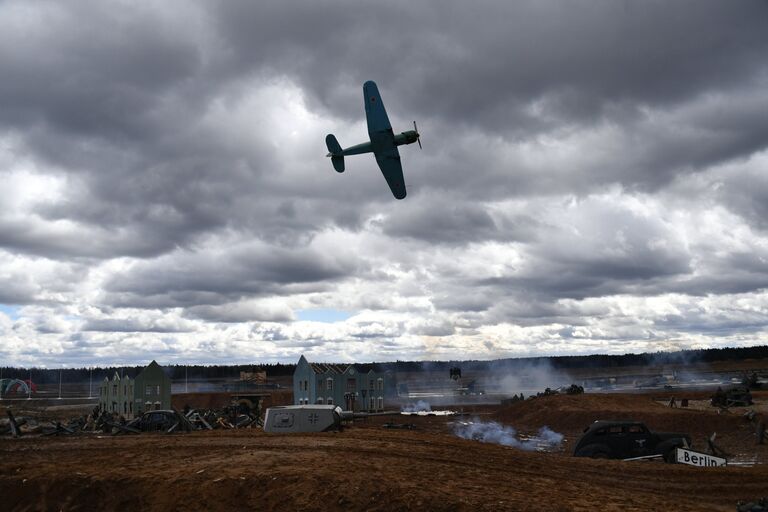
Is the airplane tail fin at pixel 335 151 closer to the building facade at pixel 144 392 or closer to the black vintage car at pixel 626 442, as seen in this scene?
the black vintage car at pixel 626 442

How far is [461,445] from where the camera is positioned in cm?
2873

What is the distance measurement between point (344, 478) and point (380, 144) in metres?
18.4

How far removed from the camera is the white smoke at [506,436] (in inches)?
1709

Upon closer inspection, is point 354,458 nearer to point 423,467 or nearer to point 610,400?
point 423,467

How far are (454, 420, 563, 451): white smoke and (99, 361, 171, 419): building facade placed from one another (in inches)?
1276

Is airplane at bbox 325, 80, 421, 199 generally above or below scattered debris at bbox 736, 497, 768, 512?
above

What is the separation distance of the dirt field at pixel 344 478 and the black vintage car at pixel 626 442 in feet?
7.29

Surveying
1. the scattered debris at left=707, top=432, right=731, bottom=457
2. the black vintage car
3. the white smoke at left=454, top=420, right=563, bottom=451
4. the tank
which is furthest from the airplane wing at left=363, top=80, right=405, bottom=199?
the scattered debris at left=707, top=432, right=731, bottom=457

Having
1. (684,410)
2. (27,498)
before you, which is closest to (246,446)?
(27,498)

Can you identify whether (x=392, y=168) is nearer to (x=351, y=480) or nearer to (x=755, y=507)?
(x=351, y=480)

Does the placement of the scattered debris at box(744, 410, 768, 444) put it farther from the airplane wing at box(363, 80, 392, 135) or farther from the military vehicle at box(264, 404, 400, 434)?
the airplane wing at box(363, 80, 392, 135)

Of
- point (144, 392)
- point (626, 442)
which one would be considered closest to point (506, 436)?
point (626, 442)

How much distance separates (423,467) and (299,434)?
1216 centimetres

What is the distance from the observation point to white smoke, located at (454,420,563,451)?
4341cm
